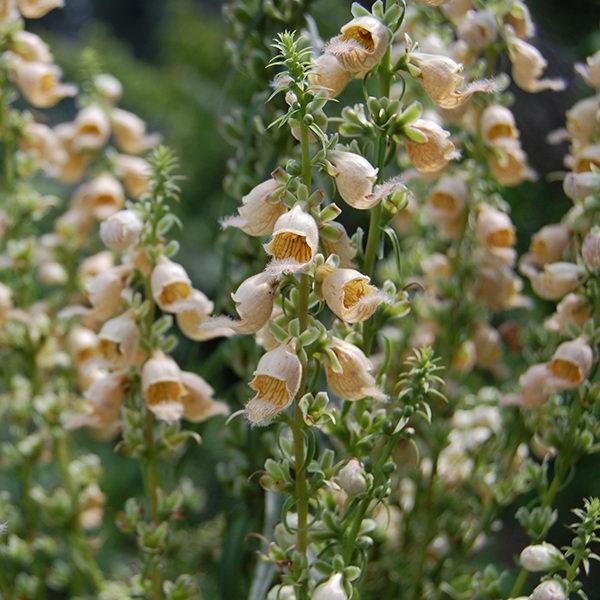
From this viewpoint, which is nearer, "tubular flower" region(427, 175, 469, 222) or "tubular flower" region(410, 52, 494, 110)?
"tubular flower" region(410, 52, 494, 110)

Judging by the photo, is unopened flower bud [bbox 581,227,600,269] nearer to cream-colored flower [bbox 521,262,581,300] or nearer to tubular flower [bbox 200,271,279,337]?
cream-colored flower [bbox 521,262,581,300]

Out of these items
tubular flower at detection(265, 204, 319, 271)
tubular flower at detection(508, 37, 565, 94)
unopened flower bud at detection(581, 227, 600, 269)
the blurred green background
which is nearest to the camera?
tubular flower at detection(265, 204, 319, 271)

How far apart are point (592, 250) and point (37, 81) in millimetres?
452

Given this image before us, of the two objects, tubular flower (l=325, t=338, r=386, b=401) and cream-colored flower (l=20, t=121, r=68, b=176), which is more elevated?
tubular flower (l=325, t=338, r=386, b=401)


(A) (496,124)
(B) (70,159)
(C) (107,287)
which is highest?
(A) (496,124)

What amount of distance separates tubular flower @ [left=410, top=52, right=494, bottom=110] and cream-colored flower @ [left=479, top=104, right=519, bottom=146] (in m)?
0.17

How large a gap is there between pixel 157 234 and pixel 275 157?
0.17 m

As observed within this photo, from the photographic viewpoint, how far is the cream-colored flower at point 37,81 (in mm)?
750

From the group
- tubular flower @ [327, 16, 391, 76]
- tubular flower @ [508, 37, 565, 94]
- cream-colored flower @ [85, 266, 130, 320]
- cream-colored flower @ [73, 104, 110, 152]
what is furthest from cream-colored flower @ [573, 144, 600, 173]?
cream-colored flower @ [73, 104, 110, 152]

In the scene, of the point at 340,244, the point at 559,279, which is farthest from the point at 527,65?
the point at 340,244

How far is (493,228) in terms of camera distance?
694mm

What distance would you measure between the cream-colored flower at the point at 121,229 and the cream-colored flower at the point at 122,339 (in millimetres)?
45

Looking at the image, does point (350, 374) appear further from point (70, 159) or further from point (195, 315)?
point (70, 159)

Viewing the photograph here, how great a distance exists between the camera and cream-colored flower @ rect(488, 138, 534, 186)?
683mm
